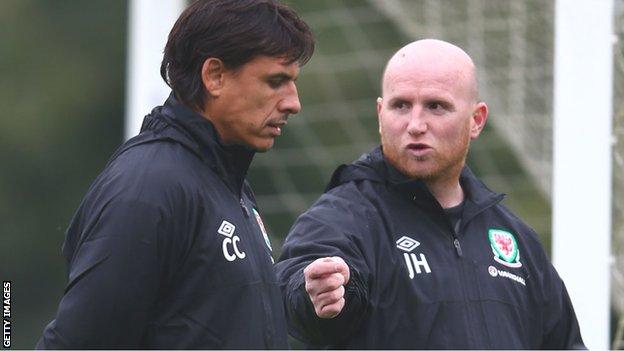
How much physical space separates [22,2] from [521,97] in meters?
15.0

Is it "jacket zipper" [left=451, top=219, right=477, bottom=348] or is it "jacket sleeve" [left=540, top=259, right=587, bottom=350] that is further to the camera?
"jacket sleeve" [left=540, top=259, right=587, bottom=350]

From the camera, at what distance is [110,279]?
3863mm

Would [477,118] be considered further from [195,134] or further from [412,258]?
[195,134]

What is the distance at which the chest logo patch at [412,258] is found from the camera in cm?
476

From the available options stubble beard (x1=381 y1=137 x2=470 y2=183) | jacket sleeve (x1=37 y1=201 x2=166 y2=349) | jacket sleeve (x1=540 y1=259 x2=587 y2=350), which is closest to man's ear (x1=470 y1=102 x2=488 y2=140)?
stubble beard (x1=381 y1=137 x2=470 y2=183)

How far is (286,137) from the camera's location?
1592 centimetres

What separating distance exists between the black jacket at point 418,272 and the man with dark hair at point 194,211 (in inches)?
15.4

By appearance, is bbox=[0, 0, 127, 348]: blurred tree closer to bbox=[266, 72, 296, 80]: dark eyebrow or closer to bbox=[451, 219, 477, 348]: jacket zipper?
bbox=[451, 219, 477, 348]: jacket zipper

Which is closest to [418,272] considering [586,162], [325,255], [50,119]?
[325,255]

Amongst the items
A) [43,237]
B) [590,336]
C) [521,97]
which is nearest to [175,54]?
[590,336]

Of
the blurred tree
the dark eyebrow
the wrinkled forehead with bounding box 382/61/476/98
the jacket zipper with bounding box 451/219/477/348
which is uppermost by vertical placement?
the dark eyebrow

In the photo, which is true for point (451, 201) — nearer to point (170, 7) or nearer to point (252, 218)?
point (252, 218)

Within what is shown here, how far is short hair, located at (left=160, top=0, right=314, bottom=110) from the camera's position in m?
4.12

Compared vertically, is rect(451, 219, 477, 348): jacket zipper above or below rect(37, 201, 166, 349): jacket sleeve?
below
